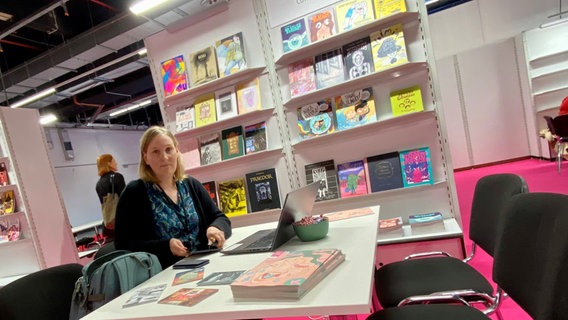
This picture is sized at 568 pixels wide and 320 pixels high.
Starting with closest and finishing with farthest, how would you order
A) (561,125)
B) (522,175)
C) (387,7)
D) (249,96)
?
1. (387,7)
2. (249,96)
3. (561,125)
4. (522,175)

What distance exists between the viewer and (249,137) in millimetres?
3020

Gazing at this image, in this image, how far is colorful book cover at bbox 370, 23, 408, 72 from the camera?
8.02 ft

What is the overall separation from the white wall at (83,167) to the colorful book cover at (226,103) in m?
8.32

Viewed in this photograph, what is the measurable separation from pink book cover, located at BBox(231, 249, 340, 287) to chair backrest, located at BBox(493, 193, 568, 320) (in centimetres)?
55

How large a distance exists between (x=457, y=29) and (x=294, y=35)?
5822 millimetres

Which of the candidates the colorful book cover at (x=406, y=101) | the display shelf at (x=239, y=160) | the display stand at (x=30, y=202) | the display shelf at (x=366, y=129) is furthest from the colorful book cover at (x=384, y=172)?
the display stand at (x=30, y=202)

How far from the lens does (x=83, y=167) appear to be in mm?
10555

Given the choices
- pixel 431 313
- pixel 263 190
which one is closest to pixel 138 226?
pixel 431 313

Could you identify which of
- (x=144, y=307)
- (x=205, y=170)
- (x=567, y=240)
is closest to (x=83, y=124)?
(x=205, y=170)

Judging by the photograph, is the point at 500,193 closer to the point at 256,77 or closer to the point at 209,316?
the point at 209,316

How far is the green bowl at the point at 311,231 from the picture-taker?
1.33 meters

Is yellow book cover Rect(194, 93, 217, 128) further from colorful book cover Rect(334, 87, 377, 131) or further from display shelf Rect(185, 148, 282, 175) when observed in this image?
colorful book cover Rect(334, 87, 377, 131)

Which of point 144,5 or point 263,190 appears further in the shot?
point 144,5

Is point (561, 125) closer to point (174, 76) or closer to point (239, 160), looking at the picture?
point (239, 160)
